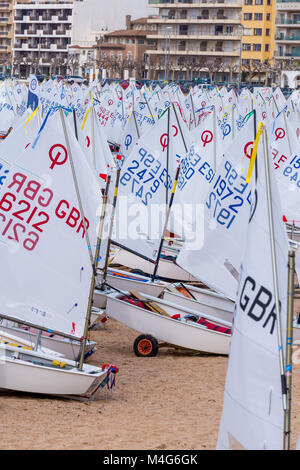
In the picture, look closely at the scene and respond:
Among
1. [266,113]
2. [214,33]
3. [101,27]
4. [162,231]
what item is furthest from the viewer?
[101,27]

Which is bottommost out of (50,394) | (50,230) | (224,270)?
(50,394)

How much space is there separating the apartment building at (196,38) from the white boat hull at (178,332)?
279 ft

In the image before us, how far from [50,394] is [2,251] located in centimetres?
179

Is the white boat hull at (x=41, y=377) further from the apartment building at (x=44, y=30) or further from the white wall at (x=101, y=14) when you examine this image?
the apartment building at (x=44, y=30)

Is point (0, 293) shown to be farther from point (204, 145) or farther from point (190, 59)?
point (190, 59)

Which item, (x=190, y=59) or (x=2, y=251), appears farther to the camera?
(x=190, y=59)

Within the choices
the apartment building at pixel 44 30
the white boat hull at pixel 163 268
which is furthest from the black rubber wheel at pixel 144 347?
Answer: the apartment building at pixel 44 30

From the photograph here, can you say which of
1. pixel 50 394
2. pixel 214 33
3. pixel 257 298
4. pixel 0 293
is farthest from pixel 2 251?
pixel 214 33

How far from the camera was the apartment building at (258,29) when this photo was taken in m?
96.6

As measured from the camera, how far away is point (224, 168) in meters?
13.7

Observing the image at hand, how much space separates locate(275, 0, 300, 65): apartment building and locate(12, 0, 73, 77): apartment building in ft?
117

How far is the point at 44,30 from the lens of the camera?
12369 cm

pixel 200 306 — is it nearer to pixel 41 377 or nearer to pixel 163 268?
pixel 163 268

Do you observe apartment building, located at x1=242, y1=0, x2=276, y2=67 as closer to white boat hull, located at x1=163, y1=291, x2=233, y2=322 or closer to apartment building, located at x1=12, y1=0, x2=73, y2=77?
apartment building, located at x1=12, y1=0, x2=73, y2=77
